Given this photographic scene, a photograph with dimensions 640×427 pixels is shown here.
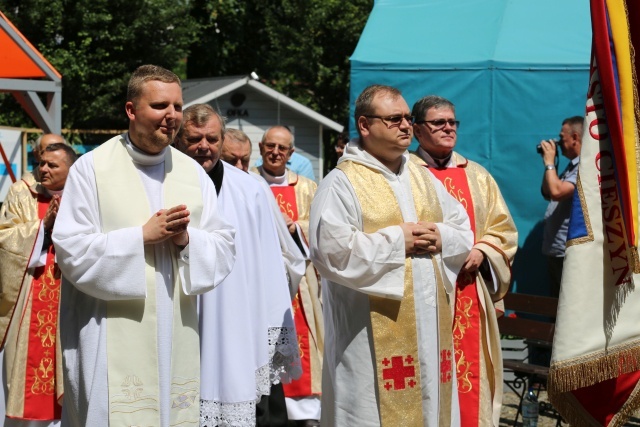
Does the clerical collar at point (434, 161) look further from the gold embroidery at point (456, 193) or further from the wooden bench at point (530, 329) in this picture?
the wooden bench at point (530, 329)

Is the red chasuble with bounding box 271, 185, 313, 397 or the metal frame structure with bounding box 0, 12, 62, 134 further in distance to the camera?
the metal frame structure with bounding box 0, 12, 62, 134

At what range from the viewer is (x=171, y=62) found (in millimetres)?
22422

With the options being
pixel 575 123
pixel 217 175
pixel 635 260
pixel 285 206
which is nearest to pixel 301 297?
pixel 285 206

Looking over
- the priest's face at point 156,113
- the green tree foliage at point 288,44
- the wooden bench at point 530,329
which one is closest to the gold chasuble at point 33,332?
the priest's face at point 156,113

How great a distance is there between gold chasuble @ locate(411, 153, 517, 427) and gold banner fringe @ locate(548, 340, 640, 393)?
5.70 ft

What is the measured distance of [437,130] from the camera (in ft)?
21.0

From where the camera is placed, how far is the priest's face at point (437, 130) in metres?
6.36

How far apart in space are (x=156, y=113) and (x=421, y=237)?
147 centimetres

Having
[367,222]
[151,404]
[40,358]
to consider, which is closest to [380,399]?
[367,222]

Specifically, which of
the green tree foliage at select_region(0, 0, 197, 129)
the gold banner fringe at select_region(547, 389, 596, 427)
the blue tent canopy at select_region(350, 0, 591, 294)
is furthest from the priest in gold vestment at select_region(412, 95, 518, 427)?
the green tree foliage at select_region(0, 0, 197, 129)

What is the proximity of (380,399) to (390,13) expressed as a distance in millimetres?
6450

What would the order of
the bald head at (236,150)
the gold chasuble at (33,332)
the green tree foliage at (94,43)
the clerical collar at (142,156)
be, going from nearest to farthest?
1. the clerical collar at (142,156)
2. the gold chasuble at (33,332)
3. the bald head at (236,150)
4. the green tree foliage at (94,43)

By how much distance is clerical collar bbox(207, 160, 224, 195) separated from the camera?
560cm

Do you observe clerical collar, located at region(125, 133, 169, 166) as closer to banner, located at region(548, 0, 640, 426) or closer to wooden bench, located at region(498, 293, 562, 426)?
banner, located at region(548, 0, 640, 426)
